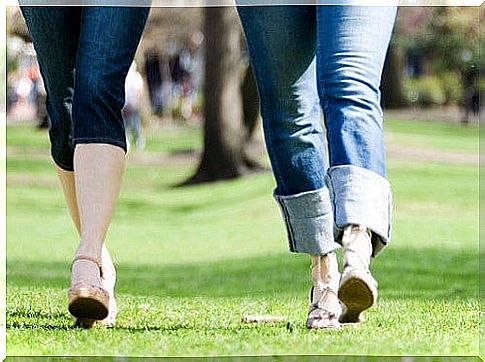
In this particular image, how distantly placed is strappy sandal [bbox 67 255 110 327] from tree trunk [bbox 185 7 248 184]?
1277 cm

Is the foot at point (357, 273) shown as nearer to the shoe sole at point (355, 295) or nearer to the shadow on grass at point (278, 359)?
the shoe sole at point (355, 295)

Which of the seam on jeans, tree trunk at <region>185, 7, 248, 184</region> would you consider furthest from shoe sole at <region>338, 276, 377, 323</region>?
tree trunk at <region>185, 7, 248, 184</region>

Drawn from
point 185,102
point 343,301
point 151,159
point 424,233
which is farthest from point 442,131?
point 343,301

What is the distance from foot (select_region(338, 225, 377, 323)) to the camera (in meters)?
2.87

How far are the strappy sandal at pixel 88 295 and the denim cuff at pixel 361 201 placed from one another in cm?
58

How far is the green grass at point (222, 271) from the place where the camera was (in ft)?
10.6

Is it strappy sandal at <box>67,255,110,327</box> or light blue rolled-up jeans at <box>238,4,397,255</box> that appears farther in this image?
strappy sandal at <box>67,255,110,327</box>

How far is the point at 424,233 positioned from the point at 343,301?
6.63 meters

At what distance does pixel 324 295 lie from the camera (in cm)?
342

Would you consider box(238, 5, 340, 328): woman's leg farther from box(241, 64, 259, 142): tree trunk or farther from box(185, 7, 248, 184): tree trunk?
box(241, 64, 259, 142): tree trunk

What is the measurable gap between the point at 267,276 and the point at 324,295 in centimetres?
333

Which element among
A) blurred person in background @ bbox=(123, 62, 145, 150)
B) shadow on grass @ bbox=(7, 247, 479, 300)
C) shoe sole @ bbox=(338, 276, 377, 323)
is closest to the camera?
shoe sole @ bbox=(338, 276, 377, 323)

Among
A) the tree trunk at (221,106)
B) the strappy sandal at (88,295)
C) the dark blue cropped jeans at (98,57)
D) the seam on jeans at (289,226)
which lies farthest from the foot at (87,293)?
the tree trunk at (221,106)

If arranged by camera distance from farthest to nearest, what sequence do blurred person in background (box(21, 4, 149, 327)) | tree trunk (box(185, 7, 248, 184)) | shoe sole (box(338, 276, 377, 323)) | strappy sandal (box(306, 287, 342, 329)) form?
tree trunk (box(185, 7, 248, 184))
strappy sandal (box(306, 287, 342, 329))
blurred person in background (box(21, 4, 149, 327))
shoe sole (box(338, 276, 377, 323))
